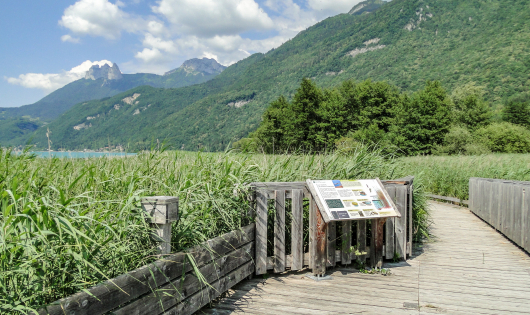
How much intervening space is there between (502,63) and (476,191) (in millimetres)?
71303

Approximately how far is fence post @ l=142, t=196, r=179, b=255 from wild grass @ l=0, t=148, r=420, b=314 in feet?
0.22

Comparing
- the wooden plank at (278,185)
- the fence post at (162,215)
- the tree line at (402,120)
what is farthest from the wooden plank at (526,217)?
the tree line at (402,120)

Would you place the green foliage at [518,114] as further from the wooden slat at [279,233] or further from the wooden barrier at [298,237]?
the wooden slat at [279,233]

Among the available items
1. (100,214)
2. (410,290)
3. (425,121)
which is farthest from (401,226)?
(425,121)

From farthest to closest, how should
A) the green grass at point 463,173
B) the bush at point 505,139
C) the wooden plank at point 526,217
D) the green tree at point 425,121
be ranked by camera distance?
the green tree at point 425,121, the bush at point 505,139, the green grass at point 463,173, the wooden plank at point 526,217

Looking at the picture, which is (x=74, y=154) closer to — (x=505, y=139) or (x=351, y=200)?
(x=351, y=200)

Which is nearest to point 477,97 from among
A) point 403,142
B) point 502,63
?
point 403,142

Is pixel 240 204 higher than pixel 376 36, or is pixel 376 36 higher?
pixel 376 36

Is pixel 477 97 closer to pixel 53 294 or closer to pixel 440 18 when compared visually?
pixel 53 294

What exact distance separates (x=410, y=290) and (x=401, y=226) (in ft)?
4.01

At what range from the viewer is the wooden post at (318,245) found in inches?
149

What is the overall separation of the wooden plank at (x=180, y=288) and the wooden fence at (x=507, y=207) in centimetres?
473

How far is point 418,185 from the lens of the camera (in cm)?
588

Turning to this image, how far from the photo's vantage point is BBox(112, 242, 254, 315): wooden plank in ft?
6.73
